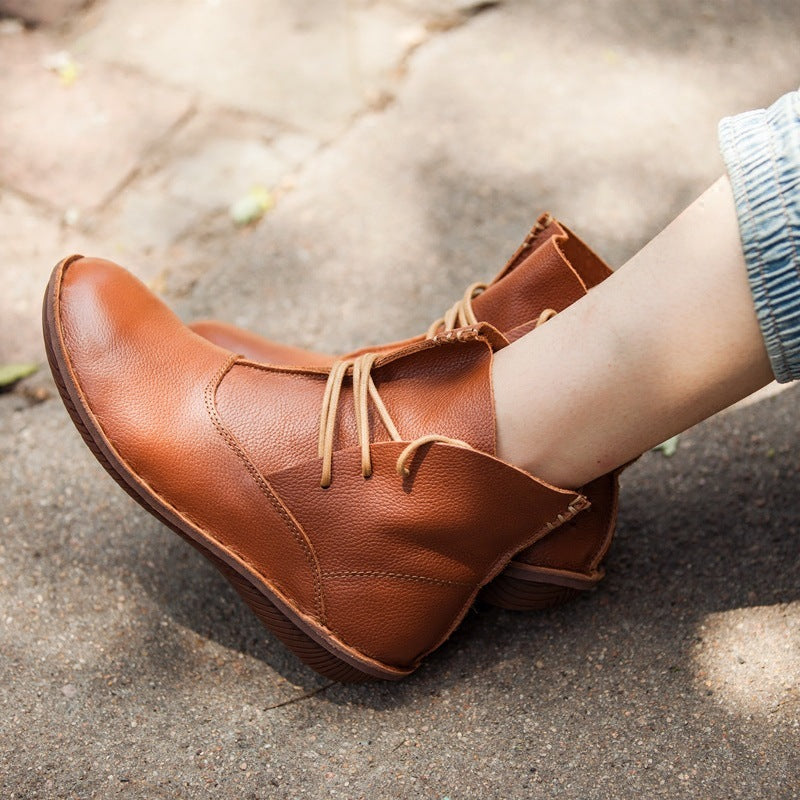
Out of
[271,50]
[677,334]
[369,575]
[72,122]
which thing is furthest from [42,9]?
[677,334]

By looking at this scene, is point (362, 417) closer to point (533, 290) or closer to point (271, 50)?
point (533, 290)

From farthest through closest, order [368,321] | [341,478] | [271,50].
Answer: [271,50] → [368,321] → [341,478]

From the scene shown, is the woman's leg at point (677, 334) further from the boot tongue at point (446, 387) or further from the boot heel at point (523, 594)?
the boot heel at point (523, 594)

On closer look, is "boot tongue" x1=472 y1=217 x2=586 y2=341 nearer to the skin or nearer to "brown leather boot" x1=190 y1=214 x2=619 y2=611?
"brown leather boot" x1=190 y1=214 x2=619 y2=611

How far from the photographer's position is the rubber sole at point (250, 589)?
113cm

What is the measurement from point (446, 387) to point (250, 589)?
A: 0.35 meters

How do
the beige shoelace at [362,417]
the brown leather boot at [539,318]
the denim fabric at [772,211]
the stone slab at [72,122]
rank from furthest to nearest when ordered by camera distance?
1. the stone slab at [72,122]
2. the brown leather boot at [539,318]
3. the beige shoelace at [362,417]
4. the denim fabric at [772,211]

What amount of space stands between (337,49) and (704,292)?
166 centimetres

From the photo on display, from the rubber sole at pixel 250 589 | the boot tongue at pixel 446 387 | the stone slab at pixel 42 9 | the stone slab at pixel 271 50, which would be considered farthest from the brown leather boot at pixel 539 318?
the stone slab at pixel 42 9

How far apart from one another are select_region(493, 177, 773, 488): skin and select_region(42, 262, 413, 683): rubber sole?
325 millimetres

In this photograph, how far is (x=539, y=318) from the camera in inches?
45.7

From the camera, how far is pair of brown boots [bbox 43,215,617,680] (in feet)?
3.54

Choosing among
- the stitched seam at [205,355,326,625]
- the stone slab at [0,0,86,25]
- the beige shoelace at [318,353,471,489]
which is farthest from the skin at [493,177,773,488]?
the stone slab at [0,0,86,25]

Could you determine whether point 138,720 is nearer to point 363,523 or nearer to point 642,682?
point 363,523
